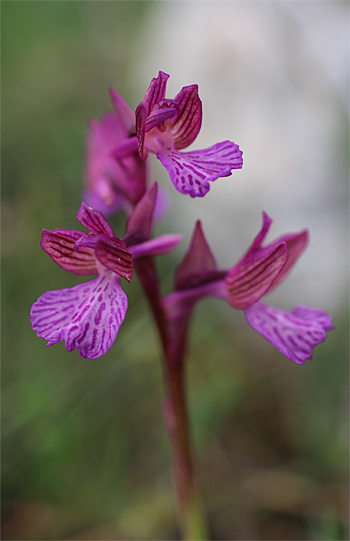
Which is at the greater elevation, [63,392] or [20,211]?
[20,211]

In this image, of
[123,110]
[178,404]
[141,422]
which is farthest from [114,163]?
[141,422]

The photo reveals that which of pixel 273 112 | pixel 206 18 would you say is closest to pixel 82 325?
pixel 273 112

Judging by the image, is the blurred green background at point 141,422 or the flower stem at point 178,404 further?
the blurred green background at point 141,422

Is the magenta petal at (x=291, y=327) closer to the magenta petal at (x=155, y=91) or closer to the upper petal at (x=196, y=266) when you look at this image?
the upper petal at (x=196, y=266)

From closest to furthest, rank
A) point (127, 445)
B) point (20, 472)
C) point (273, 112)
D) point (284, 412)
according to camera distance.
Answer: point (20, 472)
point (127, 445)
point (284, 412)
point (273, 112)

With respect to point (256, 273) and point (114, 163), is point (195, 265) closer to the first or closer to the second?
point (256, 273)

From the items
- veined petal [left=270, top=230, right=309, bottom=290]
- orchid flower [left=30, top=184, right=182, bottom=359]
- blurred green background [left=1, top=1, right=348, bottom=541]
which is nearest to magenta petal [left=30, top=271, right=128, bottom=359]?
orchid flower [left=30, top=184, right=182, bottom=359]

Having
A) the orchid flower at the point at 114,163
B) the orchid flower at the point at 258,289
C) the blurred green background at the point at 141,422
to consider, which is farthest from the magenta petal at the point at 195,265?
the blurred green background at the point at 141,422

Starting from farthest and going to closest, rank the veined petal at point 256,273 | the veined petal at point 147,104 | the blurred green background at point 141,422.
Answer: the blurred green background at point 141,422, the veined petal at point 256,273, the veined petal at point 147,104

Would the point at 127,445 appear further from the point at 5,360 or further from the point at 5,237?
the point at 5,237
